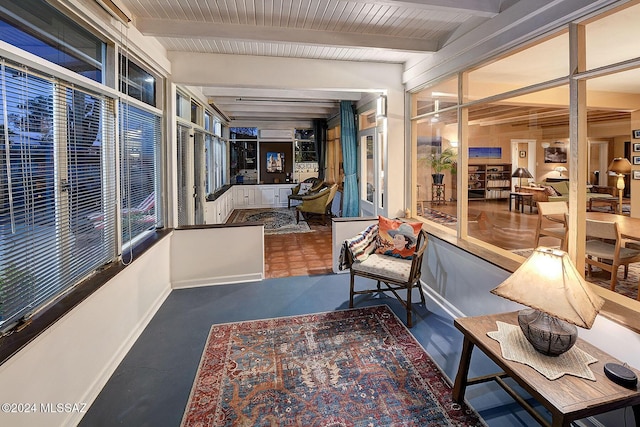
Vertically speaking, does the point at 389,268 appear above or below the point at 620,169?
below

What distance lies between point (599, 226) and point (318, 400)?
7.27 feet

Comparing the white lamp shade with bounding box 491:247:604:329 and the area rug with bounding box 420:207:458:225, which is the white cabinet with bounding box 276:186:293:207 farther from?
the white lamp shade with bounding box 491:247:604:329

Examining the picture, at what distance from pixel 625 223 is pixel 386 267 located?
5.79 feet

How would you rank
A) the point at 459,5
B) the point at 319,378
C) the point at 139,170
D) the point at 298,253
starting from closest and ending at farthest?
the point at 319,378 < the point at 459,5 < the point at 139,170 < the point at 298,253

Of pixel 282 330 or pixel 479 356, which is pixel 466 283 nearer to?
pixel 479 356

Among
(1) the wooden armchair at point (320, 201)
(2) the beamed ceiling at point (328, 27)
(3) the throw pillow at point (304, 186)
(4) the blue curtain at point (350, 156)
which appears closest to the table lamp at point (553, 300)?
(2) the beamed ceiling at point (328, 27)

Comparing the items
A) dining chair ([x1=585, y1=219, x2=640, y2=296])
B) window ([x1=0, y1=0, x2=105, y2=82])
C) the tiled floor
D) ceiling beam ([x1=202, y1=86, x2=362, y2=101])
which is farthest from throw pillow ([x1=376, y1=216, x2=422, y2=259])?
ceiling beam ([x1=202, y1=86, x2=362, y2=101])

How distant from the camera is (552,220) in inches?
110

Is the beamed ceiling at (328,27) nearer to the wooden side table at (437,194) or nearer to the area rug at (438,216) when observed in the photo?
the wooden side table at (437,194)

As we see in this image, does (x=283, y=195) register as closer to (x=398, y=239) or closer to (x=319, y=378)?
(x=398, y=239)

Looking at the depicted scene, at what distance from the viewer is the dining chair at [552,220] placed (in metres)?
2.46

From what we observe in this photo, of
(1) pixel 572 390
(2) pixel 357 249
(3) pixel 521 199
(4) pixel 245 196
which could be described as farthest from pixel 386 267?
(4) pixel 245 196

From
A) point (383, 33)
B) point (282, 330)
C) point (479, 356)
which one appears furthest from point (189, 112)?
point (479, 356)

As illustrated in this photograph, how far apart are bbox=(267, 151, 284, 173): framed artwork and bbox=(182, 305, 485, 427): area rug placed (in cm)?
768
